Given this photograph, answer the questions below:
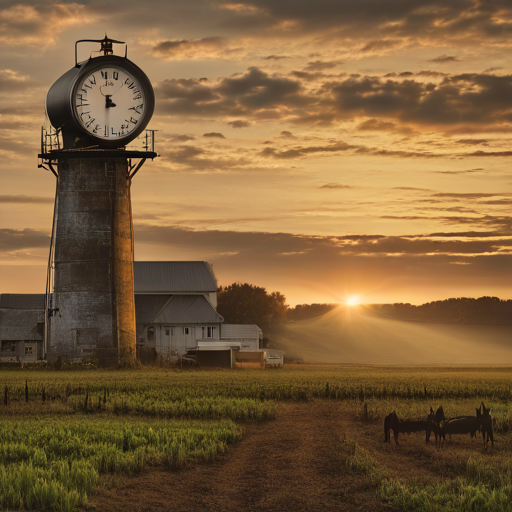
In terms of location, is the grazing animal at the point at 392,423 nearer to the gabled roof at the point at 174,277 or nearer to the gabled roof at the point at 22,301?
the gabled roof at the point at 174,277

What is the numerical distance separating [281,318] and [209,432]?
9070cm

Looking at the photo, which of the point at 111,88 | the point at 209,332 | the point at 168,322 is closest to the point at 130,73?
the point at 111,88

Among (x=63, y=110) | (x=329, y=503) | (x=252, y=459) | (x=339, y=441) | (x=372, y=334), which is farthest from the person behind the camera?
(x=372, y=334)

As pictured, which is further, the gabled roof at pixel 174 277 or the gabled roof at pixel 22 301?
the gabled roof at pixel 22 301

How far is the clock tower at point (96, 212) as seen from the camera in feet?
171

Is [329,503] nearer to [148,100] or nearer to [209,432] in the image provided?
[209,432]

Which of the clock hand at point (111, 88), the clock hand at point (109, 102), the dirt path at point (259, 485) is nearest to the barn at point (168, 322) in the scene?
the clock hand at point (109, 102)

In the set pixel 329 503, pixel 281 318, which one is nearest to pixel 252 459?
pixel 329 503

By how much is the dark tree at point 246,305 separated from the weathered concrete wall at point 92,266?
38.3 meters

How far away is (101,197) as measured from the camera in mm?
53406

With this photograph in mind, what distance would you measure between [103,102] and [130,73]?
285 cm

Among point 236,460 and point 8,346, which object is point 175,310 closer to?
point 8,346

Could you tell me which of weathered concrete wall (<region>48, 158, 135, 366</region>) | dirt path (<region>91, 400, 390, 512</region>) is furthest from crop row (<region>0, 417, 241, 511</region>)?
weathered concrete wall (<region>48, 158, 135, 366</region>)

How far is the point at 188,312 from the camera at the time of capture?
67.9 metres
